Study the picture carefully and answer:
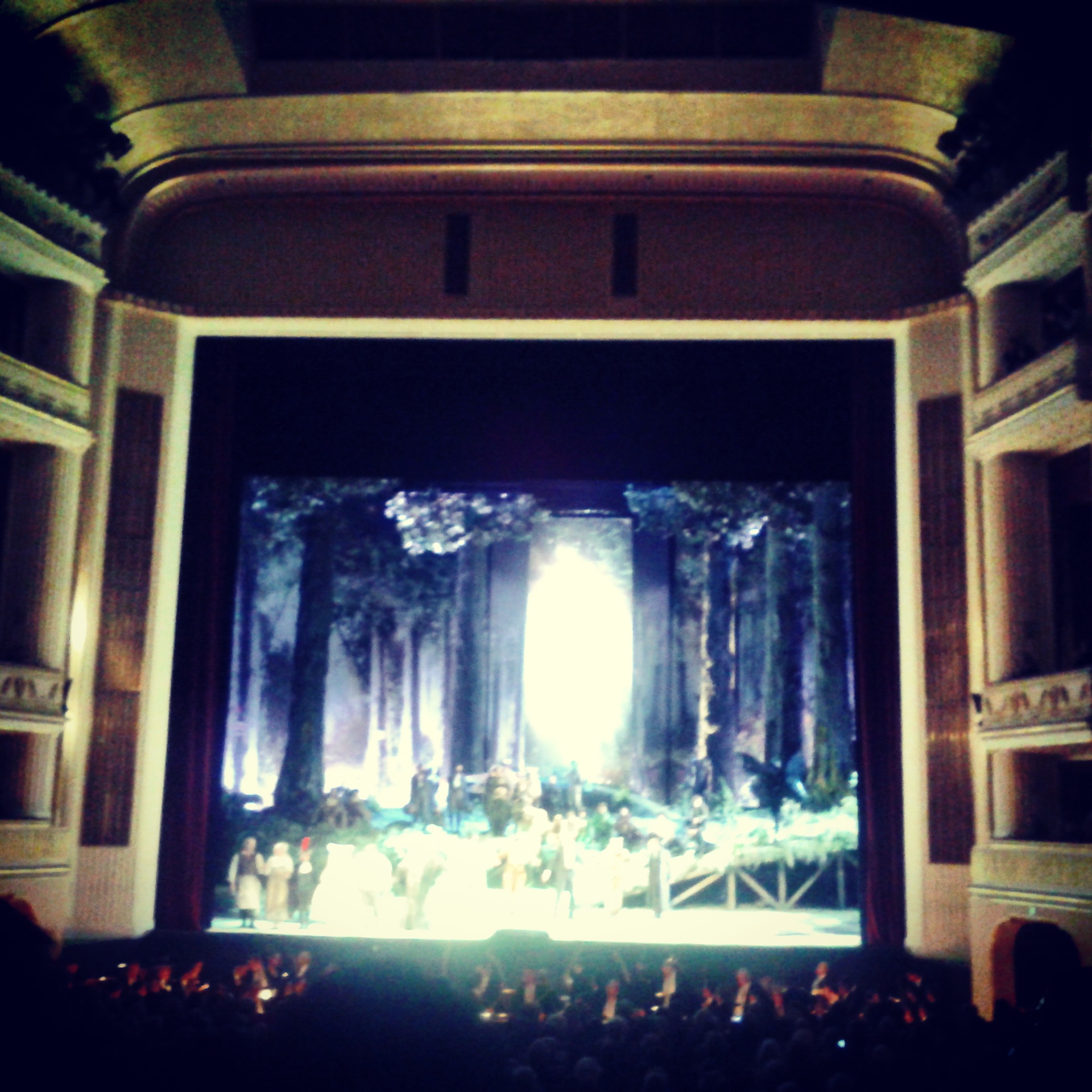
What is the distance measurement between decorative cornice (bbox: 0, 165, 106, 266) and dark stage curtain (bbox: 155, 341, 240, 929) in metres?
1.52

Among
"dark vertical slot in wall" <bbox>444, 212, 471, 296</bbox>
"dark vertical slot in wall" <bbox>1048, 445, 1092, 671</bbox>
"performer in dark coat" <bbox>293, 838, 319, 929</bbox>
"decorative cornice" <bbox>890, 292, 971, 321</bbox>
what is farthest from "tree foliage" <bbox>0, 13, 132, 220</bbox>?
"dark vertical slot in wall" <bbox>1048, 445, 1092, 671</bbox>

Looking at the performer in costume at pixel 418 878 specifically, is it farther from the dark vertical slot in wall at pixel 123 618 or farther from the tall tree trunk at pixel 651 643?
the tall tree trunk at pixel 651 643

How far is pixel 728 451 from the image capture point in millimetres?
12477

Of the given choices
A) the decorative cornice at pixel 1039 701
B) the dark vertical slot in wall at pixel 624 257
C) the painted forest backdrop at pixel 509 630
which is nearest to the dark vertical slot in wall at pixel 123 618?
the painted forest backdrop at pixel 509 630

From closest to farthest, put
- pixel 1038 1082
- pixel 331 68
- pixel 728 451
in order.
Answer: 1. pixel 1038 1082
2. pixel 331 68
3. pixel 728 451

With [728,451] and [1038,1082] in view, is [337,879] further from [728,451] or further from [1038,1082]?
[1038,1082]

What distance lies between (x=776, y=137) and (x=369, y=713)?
1321cm

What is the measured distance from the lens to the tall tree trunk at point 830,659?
15.5 m

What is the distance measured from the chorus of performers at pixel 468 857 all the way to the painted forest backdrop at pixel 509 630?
140 centimetres

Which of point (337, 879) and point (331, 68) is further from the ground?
point (331, 68)

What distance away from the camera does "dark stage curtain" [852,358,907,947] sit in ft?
37.4

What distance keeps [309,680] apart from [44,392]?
21.7 feet

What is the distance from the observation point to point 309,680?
653 inches

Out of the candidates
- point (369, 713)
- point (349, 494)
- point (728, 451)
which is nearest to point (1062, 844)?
point (728, 451)
